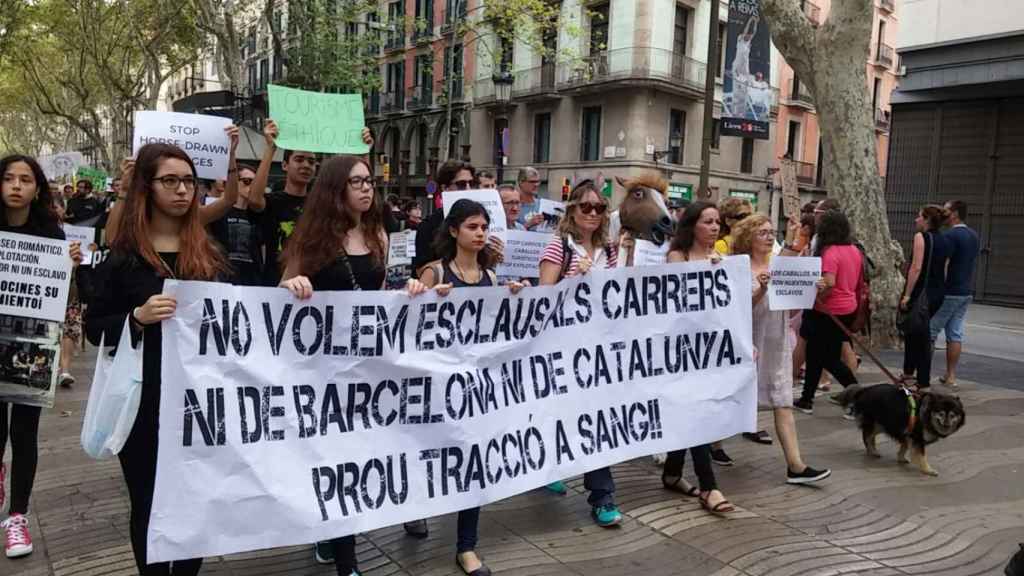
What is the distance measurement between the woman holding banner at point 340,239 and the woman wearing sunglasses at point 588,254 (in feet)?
3.43

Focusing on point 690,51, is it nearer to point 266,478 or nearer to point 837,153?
point 837,153

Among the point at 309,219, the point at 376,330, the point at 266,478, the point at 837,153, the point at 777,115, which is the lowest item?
the point at 266,478

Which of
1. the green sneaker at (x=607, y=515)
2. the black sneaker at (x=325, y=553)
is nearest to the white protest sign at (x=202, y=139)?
the black sneaker at (x=325, y=553)

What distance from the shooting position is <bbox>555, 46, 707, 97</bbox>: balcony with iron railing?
2991 cm

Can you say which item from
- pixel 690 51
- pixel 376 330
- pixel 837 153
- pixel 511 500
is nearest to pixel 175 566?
pixel 376 330

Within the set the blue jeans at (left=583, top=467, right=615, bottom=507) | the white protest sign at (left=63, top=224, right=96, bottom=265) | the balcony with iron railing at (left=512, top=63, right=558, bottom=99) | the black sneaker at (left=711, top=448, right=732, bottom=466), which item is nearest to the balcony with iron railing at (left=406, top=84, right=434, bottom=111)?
the balcony with iron railing at (left=512, top=63, right=558, bottom=99)

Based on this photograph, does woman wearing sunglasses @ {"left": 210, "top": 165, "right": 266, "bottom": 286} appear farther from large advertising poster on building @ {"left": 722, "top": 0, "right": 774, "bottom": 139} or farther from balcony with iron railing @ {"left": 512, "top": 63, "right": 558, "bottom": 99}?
balcony with iron railing @ {"left": 512, "top": 63, "right": 558, "bottom": 99}

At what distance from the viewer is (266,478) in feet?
9.96

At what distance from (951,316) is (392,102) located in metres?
37.4

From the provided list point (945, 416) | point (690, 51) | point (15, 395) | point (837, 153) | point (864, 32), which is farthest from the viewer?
point (690, 51)

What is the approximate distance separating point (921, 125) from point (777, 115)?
2012 centimetres

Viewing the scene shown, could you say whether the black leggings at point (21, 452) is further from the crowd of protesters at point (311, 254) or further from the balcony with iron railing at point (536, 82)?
the balcony with iron railing at point (536, 82)

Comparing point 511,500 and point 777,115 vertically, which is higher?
point 777,115

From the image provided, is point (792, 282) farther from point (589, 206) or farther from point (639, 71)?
point (639, 71)
